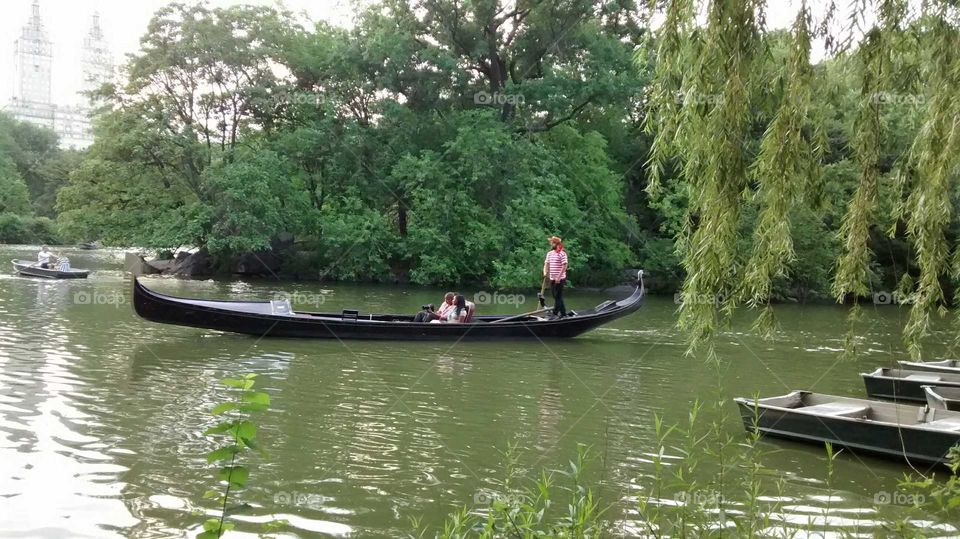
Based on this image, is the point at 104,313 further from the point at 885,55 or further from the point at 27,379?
the point at 885,55

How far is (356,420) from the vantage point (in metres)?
7.39

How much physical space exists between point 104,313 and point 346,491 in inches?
446

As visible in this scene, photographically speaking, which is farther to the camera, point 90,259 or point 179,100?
point 90,259

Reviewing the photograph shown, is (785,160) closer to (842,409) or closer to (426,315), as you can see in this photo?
(842,409)

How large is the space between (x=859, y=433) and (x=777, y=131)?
114 inches

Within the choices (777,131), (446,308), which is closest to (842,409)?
(777,131)

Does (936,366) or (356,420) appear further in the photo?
(936,366)

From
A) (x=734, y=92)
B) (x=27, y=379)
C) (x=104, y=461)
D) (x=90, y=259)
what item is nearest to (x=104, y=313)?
(x=27, y=379)

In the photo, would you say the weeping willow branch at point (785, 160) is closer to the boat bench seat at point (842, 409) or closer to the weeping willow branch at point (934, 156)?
the weeping willow branch at point (934, 156)

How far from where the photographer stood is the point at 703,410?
8.38m

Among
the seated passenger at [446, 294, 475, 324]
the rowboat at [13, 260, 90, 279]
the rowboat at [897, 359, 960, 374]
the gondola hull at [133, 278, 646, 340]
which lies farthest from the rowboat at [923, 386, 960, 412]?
the rowboat at [13, 260, 90, 279]

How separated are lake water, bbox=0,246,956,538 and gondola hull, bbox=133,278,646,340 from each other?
0.73 feet

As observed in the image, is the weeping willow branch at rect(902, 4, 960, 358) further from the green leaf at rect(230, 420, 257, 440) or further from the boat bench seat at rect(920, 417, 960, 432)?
the green leaf at rect(230, 420, 257, 440)

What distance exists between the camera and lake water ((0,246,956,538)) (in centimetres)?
505
